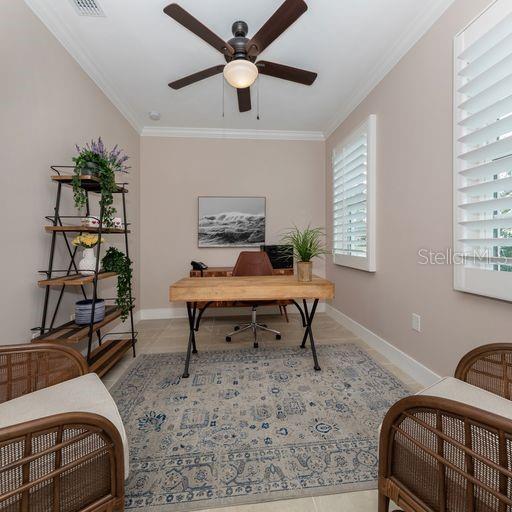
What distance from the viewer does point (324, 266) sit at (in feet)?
12.9

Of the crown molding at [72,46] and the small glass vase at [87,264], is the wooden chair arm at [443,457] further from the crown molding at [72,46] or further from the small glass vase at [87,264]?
the crown molding at [72,46]

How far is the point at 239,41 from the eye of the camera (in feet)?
5.89

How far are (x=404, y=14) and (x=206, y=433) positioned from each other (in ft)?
10.1

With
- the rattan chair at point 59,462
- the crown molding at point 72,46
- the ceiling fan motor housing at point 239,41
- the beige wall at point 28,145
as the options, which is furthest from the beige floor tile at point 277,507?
the crown molding at point 72,46

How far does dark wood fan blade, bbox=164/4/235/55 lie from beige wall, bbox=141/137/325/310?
6.55ft

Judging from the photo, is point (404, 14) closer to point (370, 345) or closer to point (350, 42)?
point (350, 42)

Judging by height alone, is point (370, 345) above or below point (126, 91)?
below

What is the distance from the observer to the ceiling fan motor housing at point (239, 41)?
5.89 feet

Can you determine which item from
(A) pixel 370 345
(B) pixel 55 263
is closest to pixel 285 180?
(A) pixel 370 345

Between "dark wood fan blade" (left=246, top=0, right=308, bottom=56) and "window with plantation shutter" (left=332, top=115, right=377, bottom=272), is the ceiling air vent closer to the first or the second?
"dark wood fan blade" (left=246, top=0, right=308, bottom=56)

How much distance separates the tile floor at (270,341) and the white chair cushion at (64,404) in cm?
59

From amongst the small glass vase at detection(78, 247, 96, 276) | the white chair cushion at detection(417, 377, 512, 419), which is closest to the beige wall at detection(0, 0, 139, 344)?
the small glass vase at detection(78, 247, 96, 276)

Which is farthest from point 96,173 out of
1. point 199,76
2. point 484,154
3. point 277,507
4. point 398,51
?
point 398,51

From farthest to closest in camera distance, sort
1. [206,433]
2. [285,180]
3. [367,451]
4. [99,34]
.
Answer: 1. [285,180]
2. [99,34]
3. [206,433]
4. [367,451]
